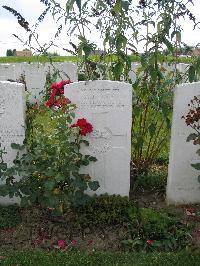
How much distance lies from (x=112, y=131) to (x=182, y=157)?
2.78 ft

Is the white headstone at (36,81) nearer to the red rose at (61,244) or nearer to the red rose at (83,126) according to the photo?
the red rose at (83,126)

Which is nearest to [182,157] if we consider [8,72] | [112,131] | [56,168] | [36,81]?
[112,131]

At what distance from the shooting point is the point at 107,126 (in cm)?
445

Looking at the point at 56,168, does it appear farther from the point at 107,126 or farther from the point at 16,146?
the point at 107,126

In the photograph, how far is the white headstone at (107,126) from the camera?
171 inches

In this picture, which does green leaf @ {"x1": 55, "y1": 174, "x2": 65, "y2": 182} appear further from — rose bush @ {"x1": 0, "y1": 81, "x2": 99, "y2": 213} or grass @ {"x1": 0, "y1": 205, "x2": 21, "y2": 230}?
grass @ {"x1": 0, "y1": 205, "x2": 21, "y2": 230}

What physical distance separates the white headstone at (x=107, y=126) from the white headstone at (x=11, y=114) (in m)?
0.53

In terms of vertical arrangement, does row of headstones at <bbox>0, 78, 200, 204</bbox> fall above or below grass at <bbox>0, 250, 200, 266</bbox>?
above

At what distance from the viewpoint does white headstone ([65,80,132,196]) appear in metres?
4.35

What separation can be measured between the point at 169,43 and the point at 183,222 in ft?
6.32

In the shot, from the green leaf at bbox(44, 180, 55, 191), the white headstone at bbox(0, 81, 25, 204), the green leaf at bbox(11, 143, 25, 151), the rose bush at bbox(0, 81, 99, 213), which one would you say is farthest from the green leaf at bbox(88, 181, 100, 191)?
the white headstone at bbox(0, 81, 25, 204)

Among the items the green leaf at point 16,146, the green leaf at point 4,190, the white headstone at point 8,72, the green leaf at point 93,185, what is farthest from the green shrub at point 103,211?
the white headstone at point 8,72

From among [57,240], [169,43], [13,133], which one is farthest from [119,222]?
[169,43]

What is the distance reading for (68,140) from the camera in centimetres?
432
